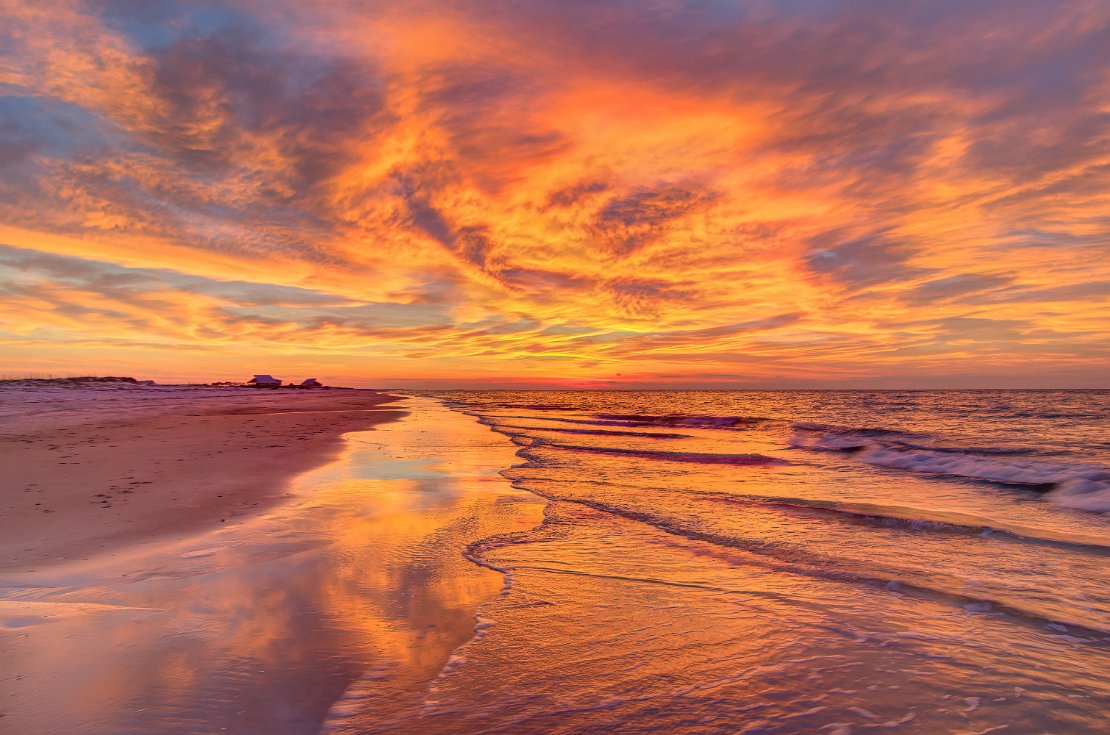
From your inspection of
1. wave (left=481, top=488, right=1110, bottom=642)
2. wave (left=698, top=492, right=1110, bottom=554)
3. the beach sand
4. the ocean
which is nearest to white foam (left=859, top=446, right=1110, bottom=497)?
the ocean

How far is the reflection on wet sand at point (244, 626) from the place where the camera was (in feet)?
12.1

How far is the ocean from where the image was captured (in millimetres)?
3912

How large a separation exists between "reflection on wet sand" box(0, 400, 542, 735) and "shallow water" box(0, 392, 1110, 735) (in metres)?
0.03

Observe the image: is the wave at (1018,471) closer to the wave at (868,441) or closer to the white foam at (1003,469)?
the white foam at (1003,469)

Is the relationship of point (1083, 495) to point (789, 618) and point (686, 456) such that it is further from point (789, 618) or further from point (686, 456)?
point (789, 618)

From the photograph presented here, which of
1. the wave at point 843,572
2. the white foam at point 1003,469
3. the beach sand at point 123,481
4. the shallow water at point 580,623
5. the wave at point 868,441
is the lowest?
the wave at point 868,441

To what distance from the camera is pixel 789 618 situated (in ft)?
18.5

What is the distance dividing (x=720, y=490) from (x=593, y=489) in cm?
316

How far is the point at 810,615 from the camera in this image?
5715 mm

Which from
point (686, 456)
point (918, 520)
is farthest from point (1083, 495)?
point (686, 456)

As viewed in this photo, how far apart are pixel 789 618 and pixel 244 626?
17.7 feet

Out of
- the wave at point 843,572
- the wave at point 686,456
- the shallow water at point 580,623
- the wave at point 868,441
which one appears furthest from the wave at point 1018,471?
the wave at point 843,572

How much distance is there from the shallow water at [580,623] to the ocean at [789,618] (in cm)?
3

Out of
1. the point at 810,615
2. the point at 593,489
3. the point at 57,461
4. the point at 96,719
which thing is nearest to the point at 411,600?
the point at 96,719
